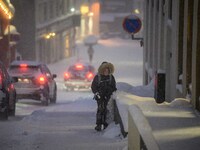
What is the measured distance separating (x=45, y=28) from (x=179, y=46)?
1585 inches

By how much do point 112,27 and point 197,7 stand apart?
82876 millimetres

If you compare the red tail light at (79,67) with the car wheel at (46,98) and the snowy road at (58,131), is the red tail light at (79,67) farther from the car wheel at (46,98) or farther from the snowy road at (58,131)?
the car wheel at (46,98)

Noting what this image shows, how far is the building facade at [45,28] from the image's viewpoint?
50406mm

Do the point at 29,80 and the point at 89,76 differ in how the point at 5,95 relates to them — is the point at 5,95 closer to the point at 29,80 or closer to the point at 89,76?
the point at 29,80

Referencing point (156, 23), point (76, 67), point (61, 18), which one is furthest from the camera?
point (61, 18)

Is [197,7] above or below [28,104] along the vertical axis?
above

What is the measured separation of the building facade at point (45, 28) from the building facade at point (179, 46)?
28.4 meters

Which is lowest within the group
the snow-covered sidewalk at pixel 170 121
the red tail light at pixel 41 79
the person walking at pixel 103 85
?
the red tail light at pixel 41 79

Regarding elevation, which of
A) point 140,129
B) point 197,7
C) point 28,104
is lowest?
point 28,104

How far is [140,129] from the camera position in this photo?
7.72 meters

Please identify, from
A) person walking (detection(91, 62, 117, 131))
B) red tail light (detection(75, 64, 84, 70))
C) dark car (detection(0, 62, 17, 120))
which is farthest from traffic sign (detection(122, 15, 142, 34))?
red tail light (detection(75, 64, 84, 70))

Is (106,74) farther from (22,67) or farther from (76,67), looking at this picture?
(76,67)

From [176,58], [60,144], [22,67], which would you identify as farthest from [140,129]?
[22,67]

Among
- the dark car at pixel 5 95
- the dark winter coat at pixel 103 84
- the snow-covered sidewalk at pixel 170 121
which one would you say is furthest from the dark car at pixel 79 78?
the dark winter coat at pixel 103 84
